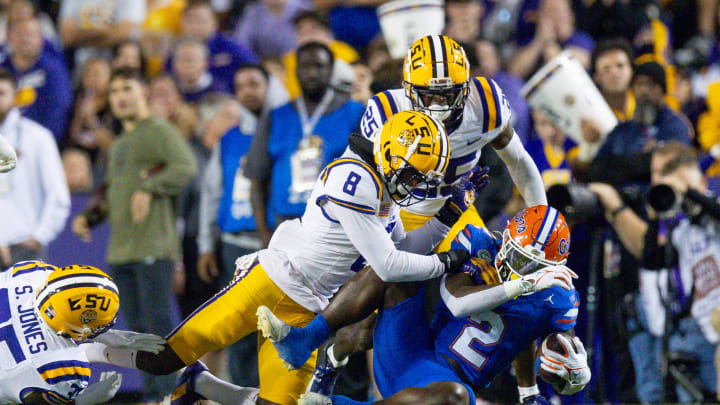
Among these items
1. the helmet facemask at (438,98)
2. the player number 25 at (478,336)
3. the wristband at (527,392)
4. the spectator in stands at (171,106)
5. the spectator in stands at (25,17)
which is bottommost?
the wristband at (527,392)

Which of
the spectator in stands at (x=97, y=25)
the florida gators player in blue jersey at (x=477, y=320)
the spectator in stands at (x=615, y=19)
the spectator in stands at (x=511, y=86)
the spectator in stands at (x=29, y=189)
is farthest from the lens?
the spectator in stands at (x=97, y=25)

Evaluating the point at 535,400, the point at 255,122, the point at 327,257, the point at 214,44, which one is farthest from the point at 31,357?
the point at 214,44

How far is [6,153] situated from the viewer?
186 inches

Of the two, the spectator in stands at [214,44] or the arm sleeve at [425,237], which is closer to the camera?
the arm sleeve at [425,237]

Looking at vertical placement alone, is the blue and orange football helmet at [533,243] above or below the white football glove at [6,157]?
below

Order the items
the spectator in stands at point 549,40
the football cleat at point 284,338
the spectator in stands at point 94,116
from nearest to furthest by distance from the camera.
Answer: the football cleat at point 284,338, the spectator in stands at point 549,40, the spectator in stands at point 94,116

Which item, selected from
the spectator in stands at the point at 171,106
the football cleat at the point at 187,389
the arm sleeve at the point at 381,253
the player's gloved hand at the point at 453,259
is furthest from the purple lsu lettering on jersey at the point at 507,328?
the spectator in stands at the point at 171,106

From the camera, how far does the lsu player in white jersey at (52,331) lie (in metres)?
4.52

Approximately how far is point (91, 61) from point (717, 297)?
5.65m

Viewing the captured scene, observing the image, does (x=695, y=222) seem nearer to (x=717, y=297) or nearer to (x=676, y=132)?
(x=717, y=297)

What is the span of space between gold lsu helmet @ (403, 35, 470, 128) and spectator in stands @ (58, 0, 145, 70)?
5201 millimetres

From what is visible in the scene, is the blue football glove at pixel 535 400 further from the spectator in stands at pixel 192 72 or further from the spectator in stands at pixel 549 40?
the spectator in stands at pixel 192 72

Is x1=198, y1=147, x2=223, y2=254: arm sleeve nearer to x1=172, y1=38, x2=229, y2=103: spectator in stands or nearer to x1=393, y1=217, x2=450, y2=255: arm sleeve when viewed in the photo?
x1=172, y1=38, x2=229, y2=103: spectator in stands

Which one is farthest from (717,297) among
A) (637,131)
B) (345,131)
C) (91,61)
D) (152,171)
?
(91,61)
